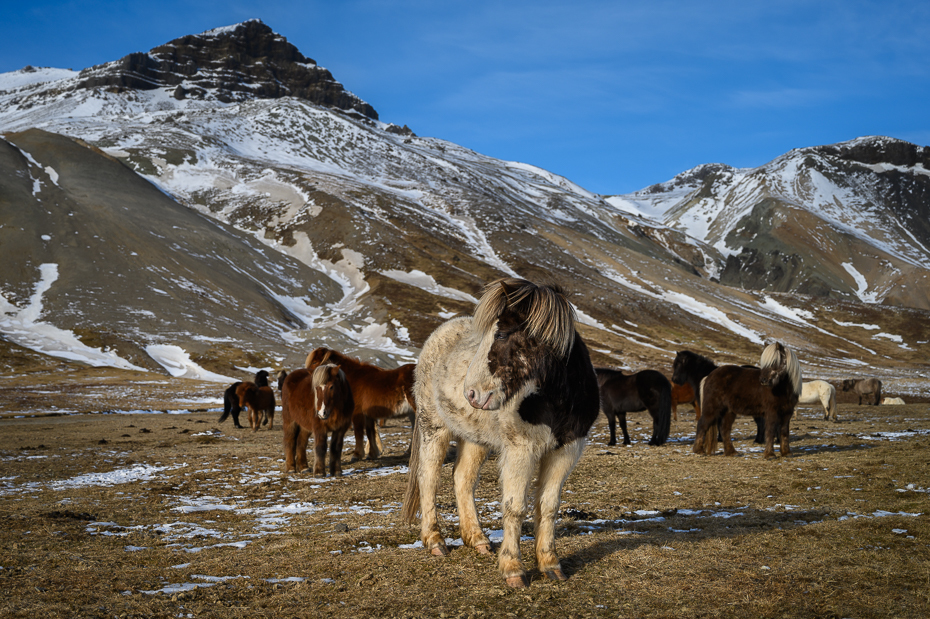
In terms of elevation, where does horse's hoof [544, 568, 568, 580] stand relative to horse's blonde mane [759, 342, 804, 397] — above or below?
below

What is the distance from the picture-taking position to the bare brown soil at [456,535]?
5.50 metres

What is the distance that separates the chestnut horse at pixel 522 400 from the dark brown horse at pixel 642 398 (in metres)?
12.8

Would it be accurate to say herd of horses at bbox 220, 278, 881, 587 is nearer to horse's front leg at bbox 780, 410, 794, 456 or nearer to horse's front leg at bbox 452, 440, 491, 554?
horse's front leg at bbox 452, 440, 491, 554

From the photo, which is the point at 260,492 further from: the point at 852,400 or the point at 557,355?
the point at 852,400

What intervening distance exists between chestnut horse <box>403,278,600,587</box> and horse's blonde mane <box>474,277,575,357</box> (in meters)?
0.01

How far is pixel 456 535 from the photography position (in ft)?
26.1

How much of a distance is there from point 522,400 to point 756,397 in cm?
1105

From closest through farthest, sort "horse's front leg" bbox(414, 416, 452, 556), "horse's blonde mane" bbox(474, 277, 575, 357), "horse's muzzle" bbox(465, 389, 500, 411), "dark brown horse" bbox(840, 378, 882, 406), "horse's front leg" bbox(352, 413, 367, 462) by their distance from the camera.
A: 1. "horse's muzzle" bbox(465, 389, 500, 411)
2. "horse's blonde mane" bbox(474, 277, 575, 357)
3. "horse's front leg" bbox(414, 416, 452, 556)
4. "horse's front leg" bbox(352, 413, 367, 462)
5. "dark brown horse" bbox(840, 378, 882, 406)

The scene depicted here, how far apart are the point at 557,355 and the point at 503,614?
7.79 feet

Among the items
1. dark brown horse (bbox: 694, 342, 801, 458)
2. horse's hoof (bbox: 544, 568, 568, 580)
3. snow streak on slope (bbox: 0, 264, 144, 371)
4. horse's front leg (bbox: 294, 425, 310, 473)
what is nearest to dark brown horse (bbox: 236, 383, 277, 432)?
horse's front leg (bbox: 294, 425, 310, 473)

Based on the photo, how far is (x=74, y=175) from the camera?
12206cm

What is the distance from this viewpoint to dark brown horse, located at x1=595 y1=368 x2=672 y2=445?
1862 centimetres

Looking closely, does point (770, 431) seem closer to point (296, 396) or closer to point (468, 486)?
point (468, 486)

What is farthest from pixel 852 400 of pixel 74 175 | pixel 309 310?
pixel 74 175
